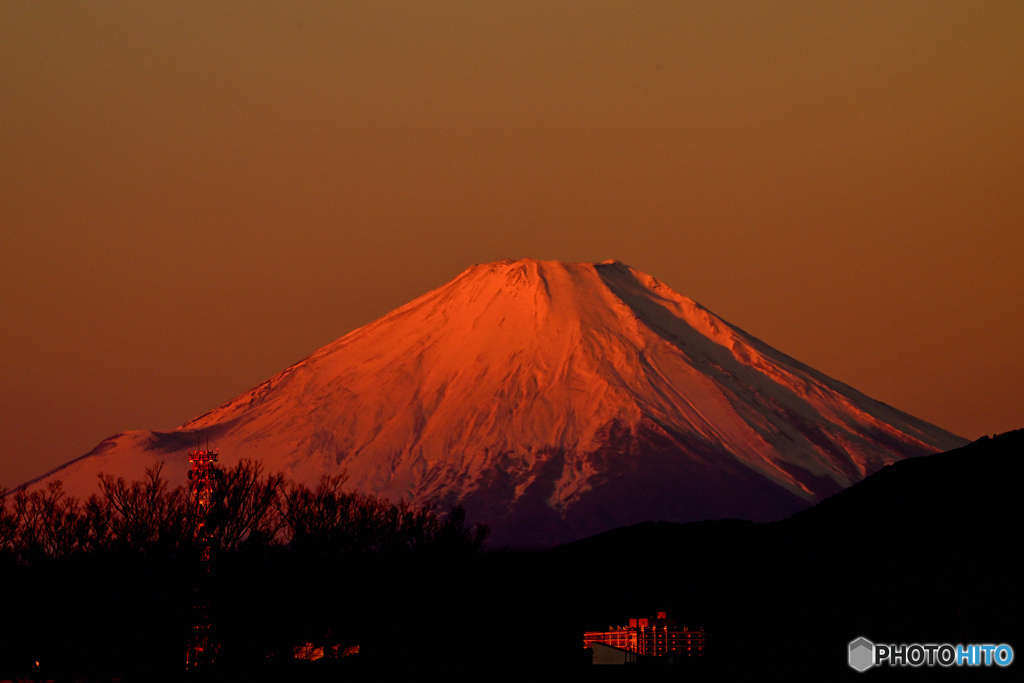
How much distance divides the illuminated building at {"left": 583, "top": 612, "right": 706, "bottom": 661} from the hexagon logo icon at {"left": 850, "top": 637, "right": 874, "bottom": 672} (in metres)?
13.3

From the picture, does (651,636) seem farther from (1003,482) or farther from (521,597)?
(1003,482)

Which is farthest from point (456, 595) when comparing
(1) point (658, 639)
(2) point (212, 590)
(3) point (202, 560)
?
(3) point (202, 560)

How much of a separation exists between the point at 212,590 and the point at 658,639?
1935cm

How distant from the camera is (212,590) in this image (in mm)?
61688

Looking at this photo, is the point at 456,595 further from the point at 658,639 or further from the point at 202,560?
the point at 202,560

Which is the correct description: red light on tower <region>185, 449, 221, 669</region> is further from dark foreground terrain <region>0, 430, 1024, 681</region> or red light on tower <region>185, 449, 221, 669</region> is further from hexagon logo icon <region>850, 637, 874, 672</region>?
hexagon logo icon <region>850, 637, 874, 672</region>

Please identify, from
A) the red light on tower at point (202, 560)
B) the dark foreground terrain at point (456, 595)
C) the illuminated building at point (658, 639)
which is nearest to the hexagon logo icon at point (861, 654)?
the dark foreground terrain at point (456, 595)

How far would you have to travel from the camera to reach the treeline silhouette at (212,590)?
5750 centimetres

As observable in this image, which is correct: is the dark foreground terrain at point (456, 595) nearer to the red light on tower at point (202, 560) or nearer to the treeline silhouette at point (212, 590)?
the treeline silhouette at point (212, 590)

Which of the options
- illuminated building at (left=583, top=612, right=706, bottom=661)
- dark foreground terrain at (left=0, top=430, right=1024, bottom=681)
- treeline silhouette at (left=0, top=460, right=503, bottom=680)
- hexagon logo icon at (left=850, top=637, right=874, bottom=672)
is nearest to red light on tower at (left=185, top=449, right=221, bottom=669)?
treeline silhouette at (left=0, top=460, right=503, bottom=680)

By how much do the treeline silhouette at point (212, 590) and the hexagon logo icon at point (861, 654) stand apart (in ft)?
64.7

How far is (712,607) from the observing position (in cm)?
6762

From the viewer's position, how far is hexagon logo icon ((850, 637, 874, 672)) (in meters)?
45.0

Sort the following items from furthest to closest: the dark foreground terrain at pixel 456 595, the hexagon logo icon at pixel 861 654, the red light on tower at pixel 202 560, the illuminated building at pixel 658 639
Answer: the illuminated building at pixel 658 639, the red light on tower at pixel 202 560, the dark foreground terrain at pixel 456 595, the hexagon logo icon at pixel 861 654
